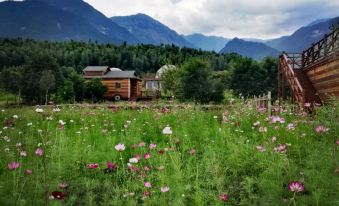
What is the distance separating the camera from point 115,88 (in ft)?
187

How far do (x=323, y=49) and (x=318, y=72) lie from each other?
1060 millimetres

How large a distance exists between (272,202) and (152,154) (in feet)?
7.54

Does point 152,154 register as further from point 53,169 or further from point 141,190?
point 53,169

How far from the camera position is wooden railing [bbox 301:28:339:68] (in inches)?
598

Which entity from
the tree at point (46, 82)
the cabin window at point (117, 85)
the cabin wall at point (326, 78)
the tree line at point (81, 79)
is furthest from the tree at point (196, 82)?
the cabin wall at point (326, 78)

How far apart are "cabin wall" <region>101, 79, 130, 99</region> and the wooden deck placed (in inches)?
1481

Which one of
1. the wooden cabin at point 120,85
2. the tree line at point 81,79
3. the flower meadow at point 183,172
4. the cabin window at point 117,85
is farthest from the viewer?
the cabin window at point 117,85

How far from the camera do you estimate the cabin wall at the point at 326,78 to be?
1480 cm

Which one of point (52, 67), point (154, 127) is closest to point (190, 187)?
point (154, 127)

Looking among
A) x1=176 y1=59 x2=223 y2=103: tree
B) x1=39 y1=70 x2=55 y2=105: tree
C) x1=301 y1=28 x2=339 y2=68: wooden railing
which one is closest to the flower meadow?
x1=301 y1=28 x2=339 y2=68: wooden railing

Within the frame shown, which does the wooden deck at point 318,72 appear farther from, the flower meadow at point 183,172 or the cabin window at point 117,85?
the cabin window at point 117,85

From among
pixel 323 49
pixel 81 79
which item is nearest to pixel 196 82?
pixel 81 79

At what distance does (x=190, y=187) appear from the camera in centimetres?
493

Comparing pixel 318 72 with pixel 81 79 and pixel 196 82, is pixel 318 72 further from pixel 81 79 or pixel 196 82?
pixel 81 79
